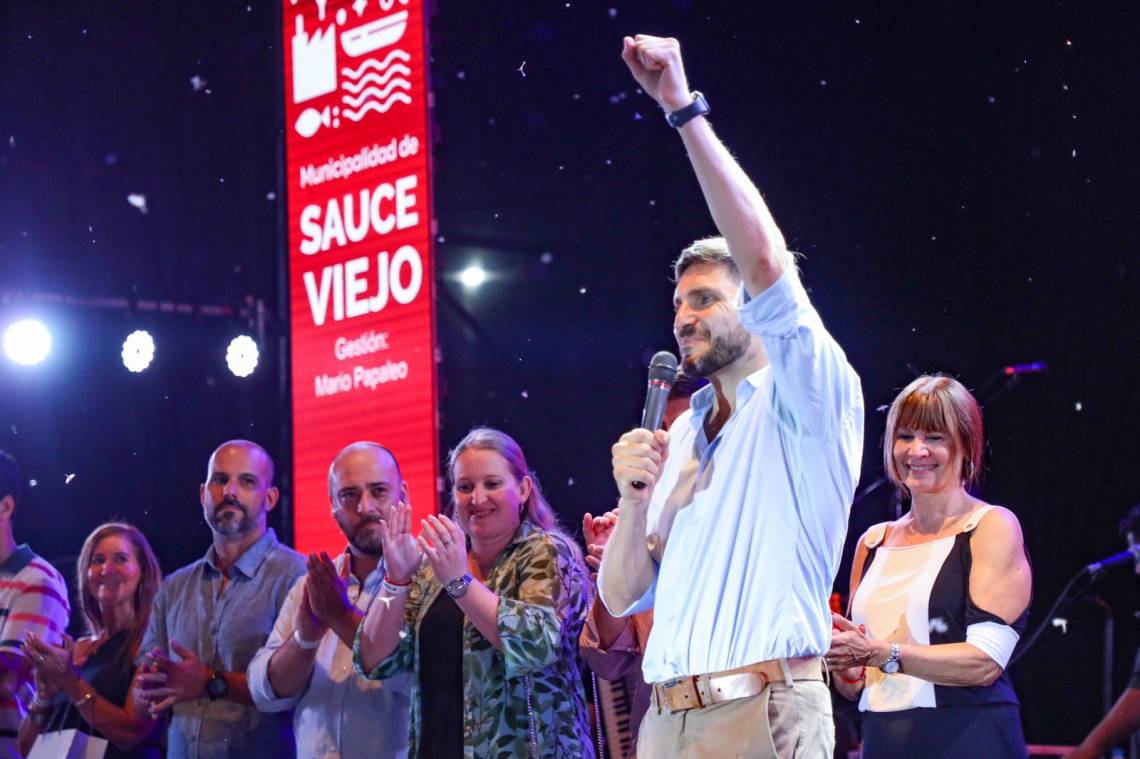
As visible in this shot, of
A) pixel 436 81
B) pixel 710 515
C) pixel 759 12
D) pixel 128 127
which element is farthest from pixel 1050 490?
pixel 128 127

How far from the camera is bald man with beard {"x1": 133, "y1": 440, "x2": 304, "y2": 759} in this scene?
13.3 feet

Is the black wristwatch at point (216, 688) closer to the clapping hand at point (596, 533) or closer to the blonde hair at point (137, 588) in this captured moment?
the blonde hair at point (137, 588)

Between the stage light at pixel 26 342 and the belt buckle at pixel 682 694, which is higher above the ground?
the stage light at pixel 26 342

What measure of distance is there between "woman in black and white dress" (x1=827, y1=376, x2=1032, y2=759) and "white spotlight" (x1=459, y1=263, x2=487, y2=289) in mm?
4890

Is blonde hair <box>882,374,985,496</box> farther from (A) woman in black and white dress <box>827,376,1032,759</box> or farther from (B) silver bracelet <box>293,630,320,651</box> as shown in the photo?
(B) silver bracelet <box>293,630,320,651</box>

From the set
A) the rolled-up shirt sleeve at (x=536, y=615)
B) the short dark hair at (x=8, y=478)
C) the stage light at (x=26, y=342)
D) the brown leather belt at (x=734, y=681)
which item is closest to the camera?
the brown leather belt at (x=734, y=681)

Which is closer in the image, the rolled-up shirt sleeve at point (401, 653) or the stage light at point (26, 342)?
the rolled-up shirt sleeve at point (401, 653)

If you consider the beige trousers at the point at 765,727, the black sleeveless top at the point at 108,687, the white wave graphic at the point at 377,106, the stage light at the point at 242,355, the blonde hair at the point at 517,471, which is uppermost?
the white wave graphic at the point at 377,106

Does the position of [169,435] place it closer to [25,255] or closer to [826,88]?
[25,255]

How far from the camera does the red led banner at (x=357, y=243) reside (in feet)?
18.3

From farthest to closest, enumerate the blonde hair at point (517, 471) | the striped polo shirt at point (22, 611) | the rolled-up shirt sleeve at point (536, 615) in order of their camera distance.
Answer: the striped polo shirt at point (22, 611) → the blonde hair at point (517, 471) → the rolled-up shirt sleeve at point (536, 615)

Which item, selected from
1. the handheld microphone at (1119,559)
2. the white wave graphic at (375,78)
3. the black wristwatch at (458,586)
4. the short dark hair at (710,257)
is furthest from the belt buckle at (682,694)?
the white wave graphic at (375,78)

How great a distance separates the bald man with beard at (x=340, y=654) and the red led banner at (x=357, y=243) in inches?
54.6

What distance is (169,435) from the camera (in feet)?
24.9
